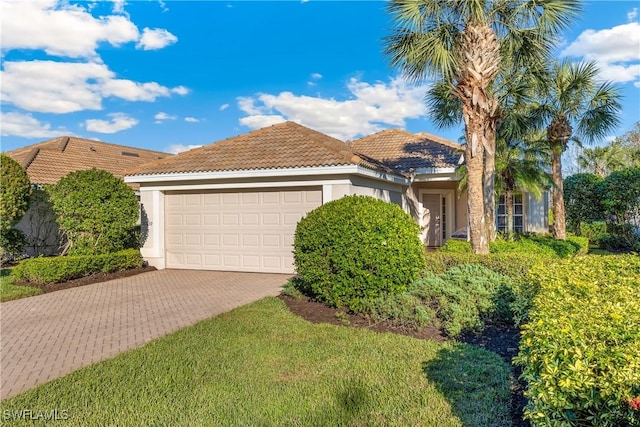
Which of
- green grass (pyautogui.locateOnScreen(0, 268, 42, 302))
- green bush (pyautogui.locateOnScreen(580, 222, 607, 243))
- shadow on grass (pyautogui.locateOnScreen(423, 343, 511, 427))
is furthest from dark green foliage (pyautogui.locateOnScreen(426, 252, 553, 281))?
green bush (pyautogui.locateOnScreen(580, 222, 607, 243))

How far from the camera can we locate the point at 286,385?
3969mm

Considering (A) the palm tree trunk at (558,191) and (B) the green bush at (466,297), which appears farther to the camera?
(A) the palm tree trunk at (558,191)

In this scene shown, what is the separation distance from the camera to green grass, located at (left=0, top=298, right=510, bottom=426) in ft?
11.1

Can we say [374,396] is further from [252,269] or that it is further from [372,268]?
[252,269]

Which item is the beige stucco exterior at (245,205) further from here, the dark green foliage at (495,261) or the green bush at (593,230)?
the green bush at (593,230)

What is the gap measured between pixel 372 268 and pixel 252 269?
5.80m

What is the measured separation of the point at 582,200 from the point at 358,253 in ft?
58.3

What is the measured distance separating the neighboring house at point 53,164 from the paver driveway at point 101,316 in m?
5.28

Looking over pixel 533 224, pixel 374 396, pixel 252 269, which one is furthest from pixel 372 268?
pixel 533 224

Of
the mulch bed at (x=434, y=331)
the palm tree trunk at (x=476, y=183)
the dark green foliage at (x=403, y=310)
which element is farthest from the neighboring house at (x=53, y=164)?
the palm tree trunk at (x=476, y=183)

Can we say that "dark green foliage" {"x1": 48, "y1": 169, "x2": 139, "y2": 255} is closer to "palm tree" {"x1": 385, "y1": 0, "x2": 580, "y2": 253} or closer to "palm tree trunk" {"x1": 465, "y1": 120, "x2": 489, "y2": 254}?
"palm tree" {"x1": 385, "y1": 0, "x2": 580, "y2": 253}

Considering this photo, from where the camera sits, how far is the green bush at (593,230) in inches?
747

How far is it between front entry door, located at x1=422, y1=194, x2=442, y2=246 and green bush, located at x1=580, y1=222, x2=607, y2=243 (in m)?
7.97

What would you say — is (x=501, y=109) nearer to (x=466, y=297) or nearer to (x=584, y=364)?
(x=466, y=297)
